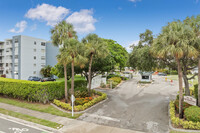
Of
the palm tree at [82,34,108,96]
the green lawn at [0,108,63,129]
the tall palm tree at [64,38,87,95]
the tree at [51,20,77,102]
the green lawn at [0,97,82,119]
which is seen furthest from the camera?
the palm tree at [82,34,108,96]

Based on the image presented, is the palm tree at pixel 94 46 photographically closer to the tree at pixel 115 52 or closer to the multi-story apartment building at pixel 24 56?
the tree at pixel 115 52

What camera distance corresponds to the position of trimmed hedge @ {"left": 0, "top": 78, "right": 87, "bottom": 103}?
45.2ft

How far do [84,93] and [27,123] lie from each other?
6997 mm

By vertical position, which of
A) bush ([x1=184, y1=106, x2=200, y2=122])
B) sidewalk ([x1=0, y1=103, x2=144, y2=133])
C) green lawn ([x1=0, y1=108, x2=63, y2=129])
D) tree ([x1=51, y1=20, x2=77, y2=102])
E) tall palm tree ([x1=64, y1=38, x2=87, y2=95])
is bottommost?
sidewalk ([x1=0, y1=103, x2=144, y2=133])

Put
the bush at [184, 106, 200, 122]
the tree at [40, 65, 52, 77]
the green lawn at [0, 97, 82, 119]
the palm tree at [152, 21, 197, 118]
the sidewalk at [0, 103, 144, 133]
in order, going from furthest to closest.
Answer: the tree at [40, 65, 52, 77], the green lawn at [0, 97, 82, 119], the palm tree at [152, 21, 197, 118], the bush at [184, 106, 200, 122], the sidewalk at [0, 103, 144, 133]

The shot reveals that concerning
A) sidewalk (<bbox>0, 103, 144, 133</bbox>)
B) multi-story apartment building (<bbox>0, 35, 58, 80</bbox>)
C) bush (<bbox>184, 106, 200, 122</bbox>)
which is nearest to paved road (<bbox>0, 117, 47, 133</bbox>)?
sidewalk (<bbox>0, 103, 144, 133</bbox>)

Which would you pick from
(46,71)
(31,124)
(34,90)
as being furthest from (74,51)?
(46,71)

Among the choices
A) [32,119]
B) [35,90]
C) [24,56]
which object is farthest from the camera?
[24,56]

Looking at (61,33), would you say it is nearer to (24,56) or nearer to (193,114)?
(193,114)

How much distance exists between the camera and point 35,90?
13.7m

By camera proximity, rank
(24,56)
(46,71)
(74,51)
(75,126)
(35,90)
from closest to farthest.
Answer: (75,126) < (74,51) < (35,90) < (24,56) < (46,71)

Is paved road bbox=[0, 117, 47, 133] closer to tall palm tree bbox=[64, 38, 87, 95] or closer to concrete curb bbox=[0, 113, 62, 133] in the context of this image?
concrete curb bbox=[0, 113, 62, 133]

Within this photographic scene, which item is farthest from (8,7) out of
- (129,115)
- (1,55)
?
(1,55)

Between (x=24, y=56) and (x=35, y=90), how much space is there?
95.7ft
